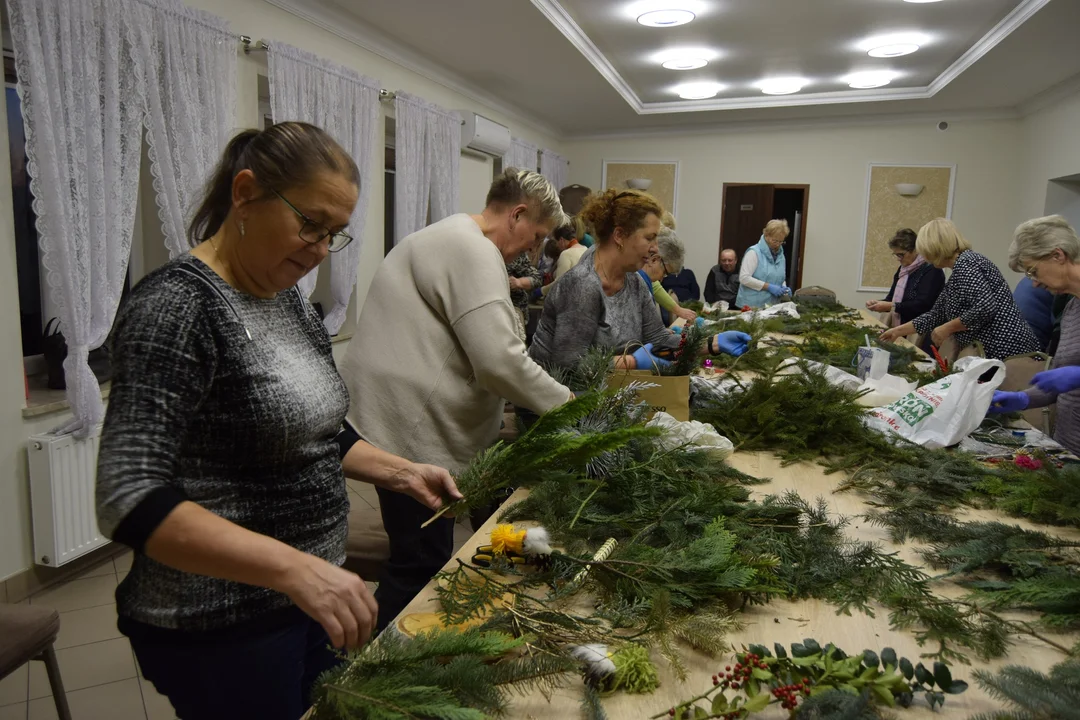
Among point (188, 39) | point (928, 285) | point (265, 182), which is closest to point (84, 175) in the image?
point (188, 39)

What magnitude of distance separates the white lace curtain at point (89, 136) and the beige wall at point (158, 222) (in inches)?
6.6

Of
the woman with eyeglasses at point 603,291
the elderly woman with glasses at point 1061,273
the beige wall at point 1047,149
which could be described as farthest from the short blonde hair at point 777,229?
the woman with eyeglasses at point 603,291

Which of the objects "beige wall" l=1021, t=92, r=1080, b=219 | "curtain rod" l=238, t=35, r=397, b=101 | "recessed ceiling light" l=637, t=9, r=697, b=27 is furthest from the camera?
"beige wall" l=1021, t=92, r=1080, b=219

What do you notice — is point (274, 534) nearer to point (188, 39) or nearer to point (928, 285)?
point (188, 39)

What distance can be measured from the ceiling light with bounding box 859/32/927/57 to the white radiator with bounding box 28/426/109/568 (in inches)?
238

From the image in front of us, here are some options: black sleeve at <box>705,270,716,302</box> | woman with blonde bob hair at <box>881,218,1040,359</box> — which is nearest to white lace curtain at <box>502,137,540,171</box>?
black sleeve at <box>705,270,716,302</box>

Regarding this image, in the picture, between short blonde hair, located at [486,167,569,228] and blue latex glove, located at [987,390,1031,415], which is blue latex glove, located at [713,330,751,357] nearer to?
blue latex glove, located at [987,390,1031,415]

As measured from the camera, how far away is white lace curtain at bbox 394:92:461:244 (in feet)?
18.1

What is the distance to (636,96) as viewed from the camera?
8.13 m

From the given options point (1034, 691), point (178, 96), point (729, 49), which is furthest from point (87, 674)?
point (729, 49)

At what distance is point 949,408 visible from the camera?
2.10 metres

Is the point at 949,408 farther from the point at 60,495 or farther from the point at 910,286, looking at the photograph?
the point at 910,286

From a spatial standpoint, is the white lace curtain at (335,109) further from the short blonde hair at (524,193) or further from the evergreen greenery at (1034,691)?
the evergreen greenery at (1034,691)

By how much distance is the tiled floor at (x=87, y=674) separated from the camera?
7.36ft
